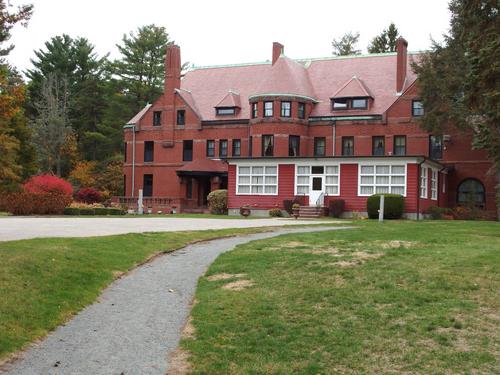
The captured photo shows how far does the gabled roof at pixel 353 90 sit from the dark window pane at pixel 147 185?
1701 centimetres

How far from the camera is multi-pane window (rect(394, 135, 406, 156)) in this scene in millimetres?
44750

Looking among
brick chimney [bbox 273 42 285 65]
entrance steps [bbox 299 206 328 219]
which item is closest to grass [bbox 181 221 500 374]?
entrance steps [bbox 299 206 328 219]

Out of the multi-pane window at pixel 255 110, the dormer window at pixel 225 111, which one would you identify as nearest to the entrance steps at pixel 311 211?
the multi-pane window at pixel 255 110

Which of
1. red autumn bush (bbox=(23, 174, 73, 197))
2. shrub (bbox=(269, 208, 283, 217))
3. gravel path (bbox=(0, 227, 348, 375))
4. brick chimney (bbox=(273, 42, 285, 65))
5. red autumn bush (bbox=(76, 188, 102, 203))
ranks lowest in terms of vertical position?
gravel path (bbox=(0, 227, 348, 375))

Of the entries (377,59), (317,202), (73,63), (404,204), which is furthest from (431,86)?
(73,63)

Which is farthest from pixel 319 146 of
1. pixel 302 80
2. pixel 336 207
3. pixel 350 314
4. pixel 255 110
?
pixel 350 314

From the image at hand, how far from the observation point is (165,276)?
494 inches

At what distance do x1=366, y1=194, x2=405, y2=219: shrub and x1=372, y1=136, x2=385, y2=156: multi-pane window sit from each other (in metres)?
10.4

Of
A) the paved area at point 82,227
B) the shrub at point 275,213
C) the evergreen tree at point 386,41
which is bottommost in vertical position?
the paved area at point 82,227

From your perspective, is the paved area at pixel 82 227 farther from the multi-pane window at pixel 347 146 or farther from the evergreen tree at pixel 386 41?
the evergreen tree at pixel 386 41

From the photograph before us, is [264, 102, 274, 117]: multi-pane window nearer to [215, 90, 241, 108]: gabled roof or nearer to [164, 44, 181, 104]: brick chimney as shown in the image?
[215, 90, 241, 108]: gabled roof

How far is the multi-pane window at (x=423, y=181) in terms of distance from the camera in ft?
121

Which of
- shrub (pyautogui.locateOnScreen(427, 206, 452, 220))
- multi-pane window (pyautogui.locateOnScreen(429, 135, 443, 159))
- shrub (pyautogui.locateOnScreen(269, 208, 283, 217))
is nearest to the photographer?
shrub (pyautogui.locateOnScreen(427, 206, 452, 220))

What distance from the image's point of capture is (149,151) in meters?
52.4
